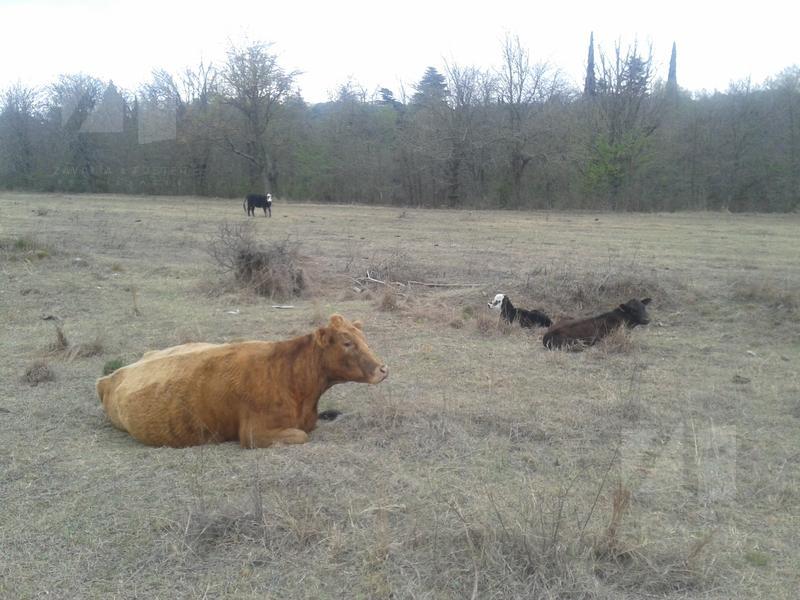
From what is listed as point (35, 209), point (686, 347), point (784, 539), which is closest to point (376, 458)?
point (784, 539)

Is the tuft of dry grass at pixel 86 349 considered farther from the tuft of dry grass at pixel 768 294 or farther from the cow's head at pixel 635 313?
the tuft of dry grass at pixel 768 294

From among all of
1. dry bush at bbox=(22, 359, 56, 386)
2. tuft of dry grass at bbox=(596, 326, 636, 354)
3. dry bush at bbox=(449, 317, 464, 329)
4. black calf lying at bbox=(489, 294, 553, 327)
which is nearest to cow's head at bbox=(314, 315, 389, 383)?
dry bush at bbox=(22, 359, 56, 386)

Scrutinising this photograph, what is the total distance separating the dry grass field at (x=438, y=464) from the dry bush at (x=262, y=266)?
0.31 metres

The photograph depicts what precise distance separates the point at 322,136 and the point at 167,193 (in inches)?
471

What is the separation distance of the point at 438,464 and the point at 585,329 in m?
4.93

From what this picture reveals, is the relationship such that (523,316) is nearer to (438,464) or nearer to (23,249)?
(438,464)

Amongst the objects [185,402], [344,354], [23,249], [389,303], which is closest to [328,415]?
[344,354]

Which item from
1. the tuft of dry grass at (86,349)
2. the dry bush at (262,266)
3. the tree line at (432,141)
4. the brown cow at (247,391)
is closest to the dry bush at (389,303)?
the dry bush at (262,266)

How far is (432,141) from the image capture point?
43.6 m

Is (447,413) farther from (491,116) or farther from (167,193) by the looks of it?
(167,193)

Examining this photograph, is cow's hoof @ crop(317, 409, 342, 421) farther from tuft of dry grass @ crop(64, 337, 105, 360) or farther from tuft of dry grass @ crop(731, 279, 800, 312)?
tuft of dry grass @ crop(731, 279, 800, 312)

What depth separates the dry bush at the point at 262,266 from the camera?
12344mm

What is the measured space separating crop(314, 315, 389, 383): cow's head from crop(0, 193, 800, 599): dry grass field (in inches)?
19.5

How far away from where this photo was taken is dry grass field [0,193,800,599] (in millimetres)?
3697
